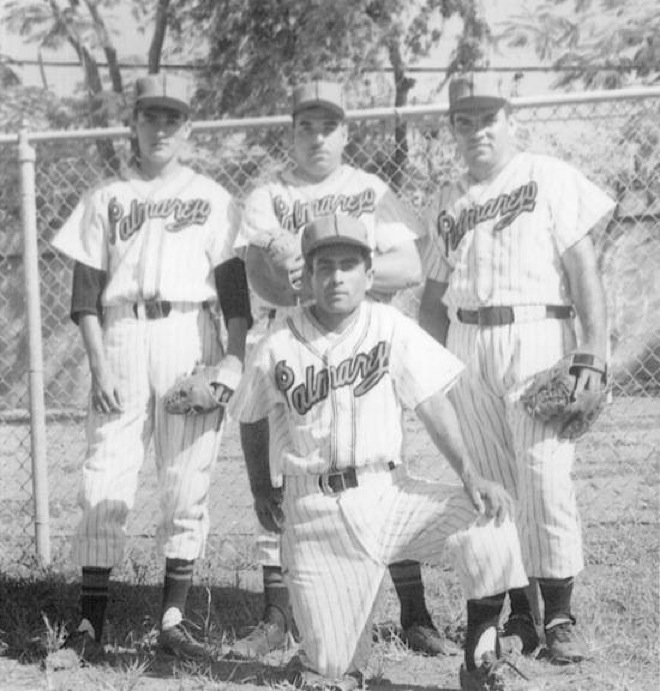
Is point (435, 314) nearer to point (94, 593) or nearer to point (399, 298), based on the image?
point (94, 593)

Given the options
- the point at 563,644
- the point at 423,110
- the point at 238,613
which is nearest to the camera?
the point at 563,644

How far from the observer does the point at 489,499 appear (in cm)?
321

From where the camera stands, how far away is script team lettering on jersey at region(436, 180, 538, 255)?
12.2 feet

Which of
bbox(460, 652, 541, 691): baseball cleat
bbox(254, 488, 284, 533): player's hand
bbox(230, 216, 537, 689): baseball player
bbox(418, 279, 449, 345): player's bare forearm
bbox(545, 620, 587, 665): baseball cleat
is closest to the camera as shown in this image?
bbox(460, 652, 541, 691): baseball cleat

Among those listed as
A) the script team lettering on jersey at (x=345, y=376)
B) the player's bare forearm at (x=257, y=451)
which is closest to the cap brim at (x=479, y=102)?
the script team lettering on jersey at (x=345, y=376)

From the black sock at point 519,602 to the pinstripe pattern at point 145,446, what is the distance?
1046mm

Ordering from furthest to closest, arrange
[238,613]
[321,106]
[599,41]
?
[599,41]
[238,613]
[321,106]

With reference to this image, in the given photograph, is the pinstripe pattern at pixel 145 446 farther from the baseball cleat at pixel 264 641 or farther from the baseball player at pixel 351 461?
the baseball player at pixel 351 461

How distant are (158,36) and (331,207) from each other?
10.3 metres

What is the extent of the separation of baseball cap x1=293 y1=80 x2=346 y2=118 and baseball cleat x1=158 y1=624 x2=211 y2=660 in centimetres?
177

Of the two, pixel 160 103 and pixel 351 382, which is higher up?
pixel 160 103

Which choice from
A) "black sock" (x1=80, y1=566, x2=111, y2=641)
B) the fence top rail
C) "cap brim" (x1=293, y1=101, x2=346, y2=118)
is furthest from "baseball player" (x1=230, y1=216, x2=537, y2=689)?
the fence top rail

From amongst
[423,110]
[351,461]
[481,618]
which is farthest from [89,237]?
[481,618]

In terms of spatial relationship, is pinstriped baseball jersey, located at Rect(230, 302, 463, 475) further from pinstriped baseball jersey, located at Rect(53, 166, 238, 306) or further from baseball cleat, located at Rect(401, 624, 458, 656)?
baseball cleat, located at Rect(401, 624, 458, 656)
